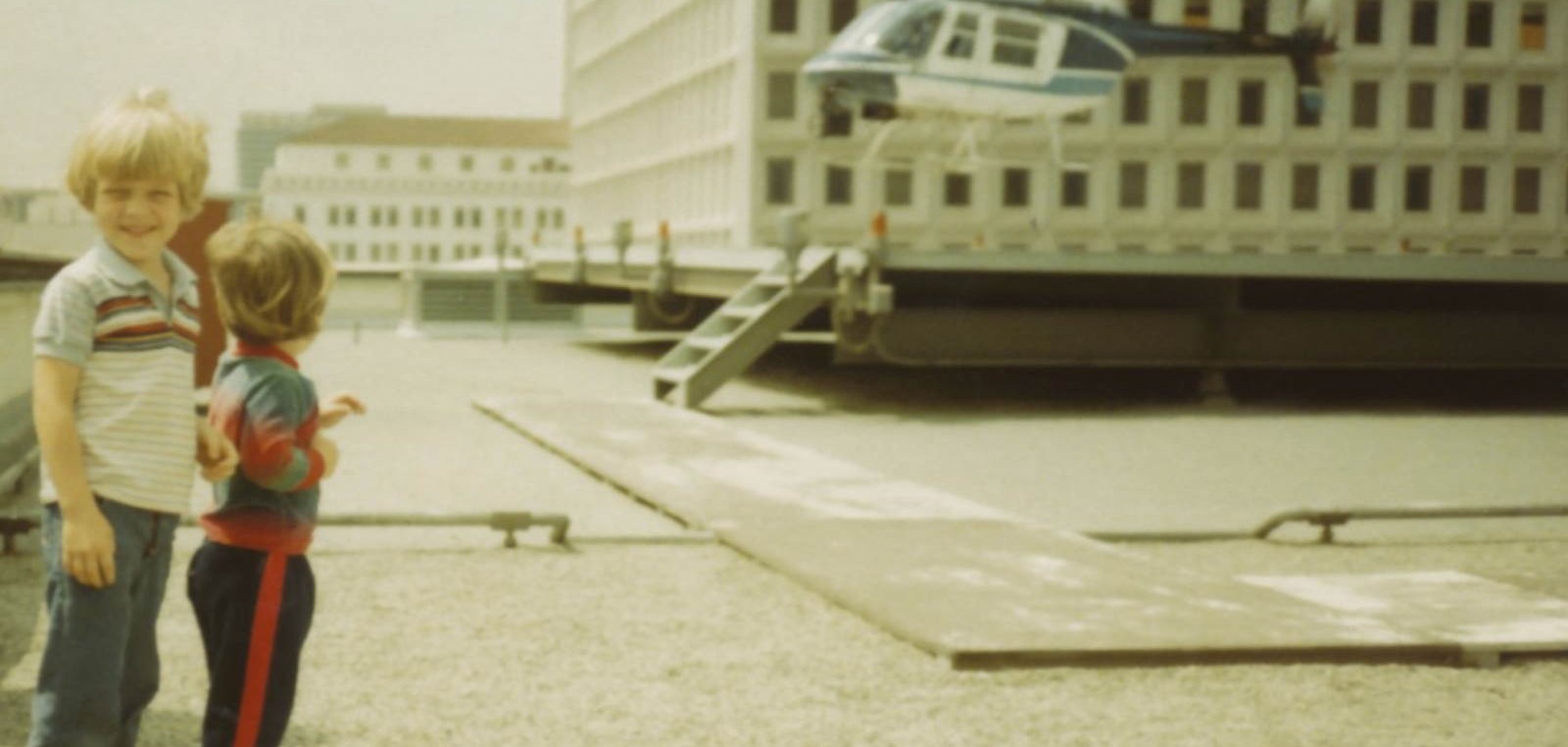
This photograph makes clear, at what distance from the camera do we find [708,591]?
27.8ft

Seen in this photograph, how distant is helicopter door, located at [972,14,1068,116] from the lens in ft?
88.3

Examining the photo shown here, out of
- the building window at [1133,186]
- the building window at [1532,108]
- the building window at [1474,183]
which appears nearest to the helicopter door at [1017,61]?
the building window at [1133,186]

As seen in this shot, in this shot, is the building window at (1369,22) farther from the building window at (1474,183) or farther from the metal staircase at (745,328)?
the metal staircase at (745,328)

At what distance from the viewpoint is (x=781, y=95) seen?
64.9 m

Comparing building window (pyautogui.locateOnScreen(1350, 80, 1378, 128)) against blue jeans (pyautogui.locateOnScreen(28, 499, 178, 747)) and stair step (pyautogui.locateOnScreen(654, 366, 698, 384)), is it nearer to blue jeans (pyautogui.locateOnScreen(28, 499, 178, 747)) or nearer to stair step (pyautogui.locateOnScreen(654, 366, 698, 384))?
stair step (pyautogui.locateOnScreen(654, 366, 698, 384))

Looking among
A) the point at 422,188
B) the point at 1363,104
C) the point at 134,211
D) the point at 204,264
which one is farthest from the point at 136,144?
the point at 422,188

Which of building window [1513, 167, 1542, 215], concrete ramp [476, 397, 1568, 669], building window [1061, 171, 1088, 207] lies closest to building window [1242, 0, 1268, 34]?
concrete ramp [476, 397, 1568, 669]

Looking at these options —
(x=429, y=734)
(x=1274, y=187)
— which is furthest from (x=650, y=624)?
(x=1274, y=187)

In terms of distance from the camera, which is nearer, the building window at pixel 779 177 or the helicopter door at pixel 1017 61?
the helicopter door at pixel 1017 61

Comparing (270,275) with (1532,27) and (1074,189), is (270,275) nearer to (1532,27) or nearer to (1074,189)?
(1074,189)

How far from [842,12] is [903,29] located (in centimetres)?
3809

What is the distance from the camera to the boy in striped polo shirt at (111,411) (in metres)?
3.62

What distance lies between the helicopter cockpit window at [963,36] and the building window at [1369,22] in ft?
145

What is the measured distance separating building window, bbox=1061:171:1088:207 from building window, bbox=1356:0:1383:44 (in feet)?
32.7
